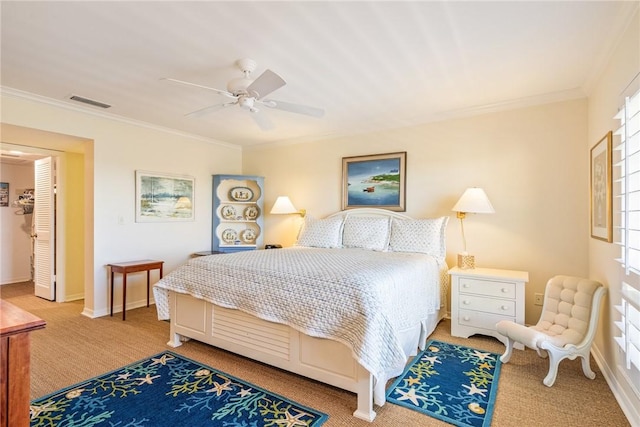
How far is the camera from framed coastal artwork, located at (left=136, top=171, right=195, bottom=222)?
14.3ft

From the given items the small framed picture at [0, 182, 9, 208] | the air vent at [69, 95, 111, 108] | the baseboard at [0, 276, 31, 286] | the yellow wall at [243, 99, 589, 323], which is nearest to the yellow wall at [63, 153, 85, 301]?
the air vent at [69, 95, 111, 108]

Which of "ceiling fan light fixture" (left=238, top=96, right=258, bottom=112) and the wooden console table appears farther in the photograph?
the wooden console table

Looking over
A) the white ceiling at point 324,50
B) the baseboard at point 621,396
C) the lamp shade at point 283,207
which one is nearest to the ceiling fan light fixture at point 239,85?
the white ceiling at point 324,50

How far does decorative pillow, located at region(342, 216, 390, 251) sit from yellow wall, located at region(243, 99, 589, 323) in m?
0.52

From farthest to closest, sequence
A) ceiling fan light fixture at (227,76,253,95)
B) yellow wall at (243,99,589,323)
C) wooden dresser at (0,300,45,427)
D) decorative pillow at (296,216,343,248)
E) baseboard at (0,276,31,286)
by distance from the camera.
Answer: baseboard at (0,276,31,286), decorative pillow at (296,216,343,248), yellow wall at (243,99,589,323), ceiling fan light fixture at (227,76,253,95), wooden dresser at (0,300,45,427)

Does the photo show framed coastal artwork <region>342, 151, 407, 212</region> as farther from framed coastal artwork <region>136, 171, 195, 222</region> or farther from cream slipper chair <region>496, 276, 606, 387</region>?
framed coastal artwork <region>136, 171, 195, 222</region>

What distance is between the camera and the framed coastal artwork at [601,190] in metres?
2.37

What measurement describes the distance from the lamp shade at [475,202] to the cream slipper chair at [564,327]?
0.91 meters

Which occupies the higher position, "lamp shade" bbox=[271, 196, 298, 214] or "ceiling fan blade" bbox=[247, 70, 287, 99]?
"ceiling fan blade" bbox=[247, 70, 287, 99]

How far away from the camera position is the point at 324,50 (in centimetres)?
243

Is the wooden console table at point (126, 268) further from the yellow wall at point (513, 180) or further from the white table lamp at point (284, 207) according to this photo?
the yellow wall at point (513, 180)

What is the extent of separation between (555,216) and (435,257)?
1264 mm

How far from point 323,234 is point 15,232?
20.1ft

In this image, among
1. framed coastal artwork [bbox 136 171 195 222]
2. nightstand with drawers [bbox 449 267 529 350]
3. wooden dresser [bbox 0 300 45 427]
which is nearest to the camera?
wooden dresser [bbox 0 300 45 427]
